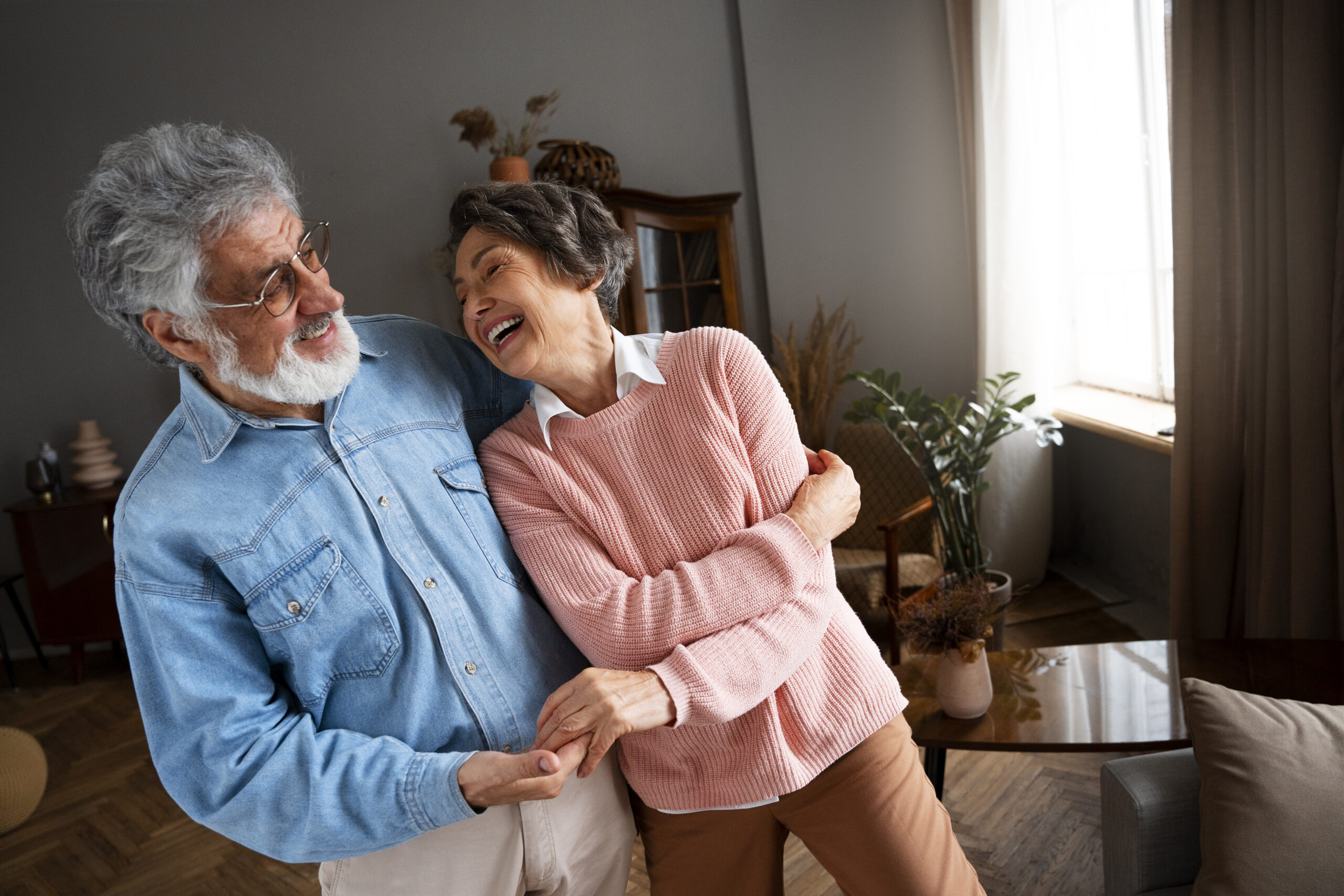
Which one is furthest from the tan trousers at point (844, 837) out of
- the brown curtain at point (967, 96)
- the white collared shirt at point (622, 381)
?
the brown curtain at point (967, 96)

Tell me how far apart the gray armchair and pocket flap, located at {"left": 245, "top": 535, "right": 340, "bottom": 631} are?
4.26 ft

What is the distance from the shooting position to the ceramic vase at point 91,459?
4441mm

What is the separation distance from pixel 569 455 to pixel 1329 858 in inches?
46.2

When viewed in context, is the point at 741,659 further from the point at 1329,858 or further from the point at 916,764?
the point at 1329,858

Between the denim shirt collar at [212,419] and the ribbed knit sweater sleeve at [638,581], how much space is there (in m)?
0.33

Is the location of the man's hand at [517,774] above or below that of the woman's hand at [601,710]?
below

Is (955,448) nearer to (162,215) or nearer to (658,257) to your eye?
(658,257)

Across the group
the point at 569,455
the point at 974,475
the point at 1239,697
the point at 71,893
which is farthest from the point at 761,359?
the point at 71,893

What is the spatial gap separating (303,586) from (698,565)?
52 centimetres

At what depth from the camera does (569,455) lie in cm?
131

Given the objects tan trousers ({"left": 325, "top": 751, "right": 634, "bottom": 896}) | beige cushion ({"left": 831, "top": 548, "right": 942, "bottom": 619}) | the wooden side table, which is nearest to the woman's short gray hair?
tan trousers ({"left": 325, "top": 751, "right": 634, "bottom": 896})

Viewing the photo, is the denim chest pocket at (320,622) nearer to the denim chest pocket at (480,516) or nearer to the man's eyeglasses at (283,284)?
the denim chest pocket at (480,516)

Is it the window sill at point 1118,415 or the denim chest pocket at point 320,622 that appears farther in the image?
the window sill at point 1118,415

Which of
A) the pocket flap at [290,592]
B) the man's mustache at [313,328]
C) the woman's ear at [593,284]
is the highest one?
the woman's ear at [593,284]
